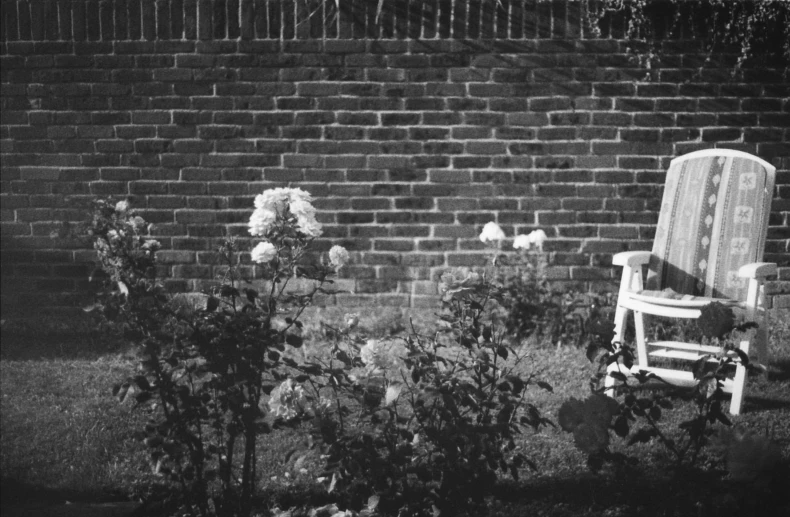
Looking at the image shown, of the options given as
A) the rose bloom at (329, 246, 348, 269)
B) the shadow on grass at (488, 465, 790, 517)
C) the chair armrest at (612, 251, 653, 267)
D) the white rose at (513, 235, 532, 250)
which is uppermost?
the rose bloom at (329, 246, 348, 269)

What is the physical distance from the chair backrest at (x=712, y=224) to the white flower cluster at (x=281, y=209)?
8.32 feet

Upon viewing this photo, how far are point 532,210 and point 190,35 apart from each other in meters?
2.42

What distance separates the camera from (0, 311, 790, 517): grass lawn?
266 cm

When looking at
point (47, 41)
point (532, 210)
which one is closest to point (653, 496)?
point (532, 210)

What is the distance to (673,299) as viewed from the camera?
3.90m

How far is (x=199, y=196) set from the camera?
17.9 ft

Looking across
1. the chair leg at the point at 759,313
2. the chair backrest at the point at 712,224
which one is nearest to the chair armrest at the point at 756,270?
the chair leg at the point at 759,313

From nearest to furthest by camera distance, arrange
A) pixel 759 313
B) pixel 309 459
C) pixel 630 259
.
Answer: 1. pixel 309 459
2. pixel 759 313
3. pixel 630 259

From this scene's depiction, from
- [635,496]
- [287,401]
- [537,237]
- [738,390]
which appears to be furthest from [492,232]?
[287,401]

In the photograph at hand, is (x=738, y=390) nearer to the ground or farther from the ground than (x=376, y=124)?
nearer to the ground

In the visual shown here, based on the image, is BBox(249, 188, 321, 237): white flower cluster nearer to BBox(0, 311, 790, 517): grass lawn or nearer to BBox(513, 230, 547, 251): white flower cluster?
BBox(0, 311, 790, 517): grass lawn

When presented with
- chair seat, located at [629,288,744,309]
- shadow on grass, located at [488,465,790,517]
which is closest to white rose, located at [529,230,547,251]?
chair seat, located at [629,288,744,309]

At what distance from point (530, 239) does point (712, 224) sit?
1.11 m

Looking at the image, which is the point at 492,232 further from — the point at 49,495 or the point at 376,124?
the point at 49,495
